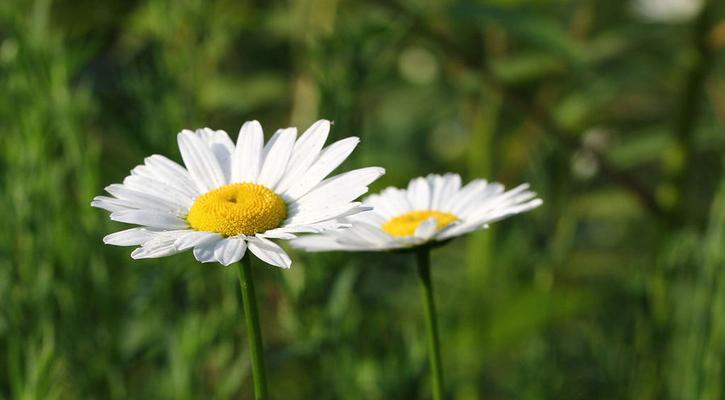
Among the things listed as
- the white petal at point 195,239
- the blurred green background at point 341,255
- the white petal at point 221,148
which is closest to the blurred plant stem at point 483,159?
the blurred green background at point 341,255

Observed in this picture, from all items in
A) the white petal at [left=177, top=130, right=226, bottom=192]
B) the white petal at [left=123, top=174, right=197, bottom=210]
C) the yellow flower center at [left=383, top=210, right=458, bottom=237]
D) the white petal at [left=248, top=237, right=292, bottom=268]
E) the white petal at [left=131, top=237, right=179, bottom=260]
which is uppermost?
the white petal at [left=177, top=130, right=226, bottom=192]

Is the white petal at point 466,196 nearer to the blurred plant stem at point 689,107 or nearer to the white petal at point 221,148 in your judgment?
the white petal at point 221,148

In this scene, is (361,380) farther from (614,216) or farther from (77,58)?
(614,216)

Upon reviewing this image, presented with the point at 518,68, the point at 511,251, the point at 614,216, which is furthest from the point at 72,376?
the point at 614,216

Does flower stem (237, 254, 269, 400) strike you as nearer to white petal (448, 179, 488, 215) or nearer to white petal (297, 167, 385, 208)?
white petal (297, 167, 385, 208)

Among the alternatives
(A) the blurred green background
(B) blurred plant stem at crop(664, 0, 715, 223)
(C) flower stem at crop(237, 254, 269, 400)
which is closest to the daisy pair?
(C) flower stem at crop(237, 254, 269, 400)

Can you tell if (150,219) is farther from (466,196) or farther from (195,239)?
(466,196)
